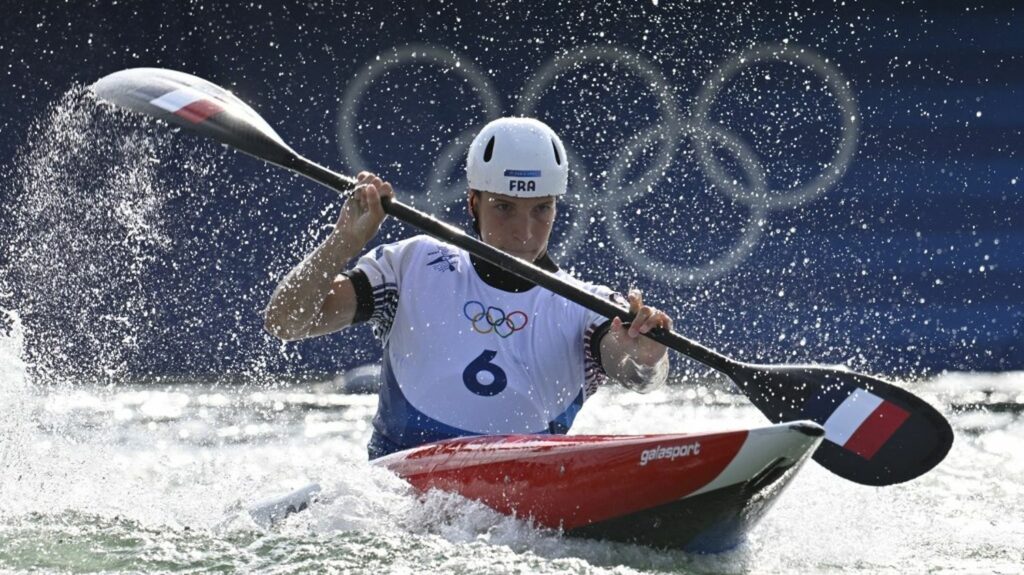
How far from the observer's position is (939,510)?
5.78m

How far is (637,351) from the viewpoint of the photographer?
508 centimetres

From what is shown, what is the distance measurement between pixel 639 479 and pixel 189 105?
2.40 metres

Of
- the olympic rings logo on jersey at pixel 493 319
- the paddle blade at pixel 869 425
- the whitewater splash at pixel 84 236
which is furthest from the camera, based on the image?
the whitewater splash at pixel 84 236

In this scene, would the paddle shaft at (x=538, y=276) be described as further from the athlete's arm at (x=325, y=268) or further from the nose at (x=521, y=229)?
the nose at (x=521, y=229)

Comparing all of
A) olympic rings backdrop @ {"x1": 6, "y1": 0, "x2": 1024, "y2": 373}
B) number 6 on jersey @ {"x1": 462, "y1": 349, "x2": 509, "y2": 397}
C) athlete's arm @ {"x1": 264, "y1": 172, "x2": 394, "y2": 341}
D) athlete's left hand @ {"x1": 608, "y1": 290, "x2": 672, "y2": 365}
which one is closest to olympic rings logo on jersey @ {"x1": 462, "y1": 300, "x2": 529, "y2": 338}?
number 6 on jersey @ {"x1": 462, "y1": 349, "x2": 509, "y2": 397}

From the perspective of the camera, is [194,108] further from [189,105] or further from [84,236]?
[84,236]

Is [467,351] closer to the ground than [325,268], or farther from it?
closer to the ground

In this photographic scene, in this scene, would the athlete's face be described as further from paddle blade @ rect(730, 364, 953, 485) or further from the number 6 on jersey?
paddle blade @ rect(730, 364, 953, 485)

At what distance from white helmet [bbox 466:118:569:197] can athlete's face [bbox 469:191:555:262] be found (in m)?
0.04

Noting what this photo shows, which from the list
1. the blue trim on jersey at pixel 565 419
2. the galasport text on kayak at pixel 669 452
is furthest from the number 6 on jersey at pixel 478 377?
the galasport text on kayak at pixel 669 452

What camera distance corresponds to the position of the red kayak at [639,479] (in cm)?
437

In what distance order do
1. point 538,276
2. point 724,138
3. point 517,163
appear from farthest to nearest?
point 724,138 → point 517,163 → point 538,276

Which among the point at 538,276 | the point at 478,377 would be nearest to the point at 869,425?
the point at 538,276

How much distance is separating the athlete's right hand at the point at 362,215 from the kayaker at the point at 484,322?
0.04 meters
